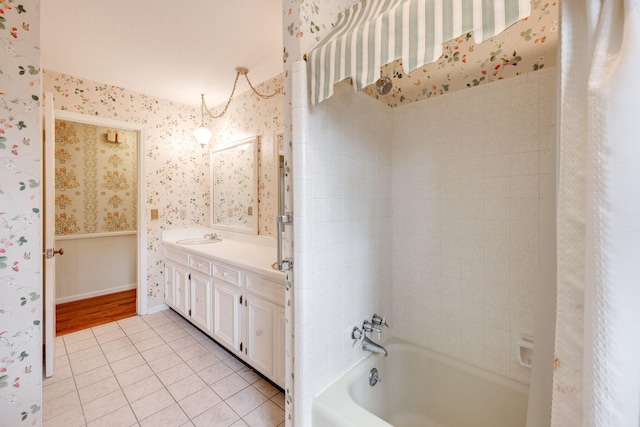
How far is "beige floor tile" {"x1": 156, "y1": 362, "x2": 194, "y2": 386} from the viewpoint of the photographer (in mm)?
1944

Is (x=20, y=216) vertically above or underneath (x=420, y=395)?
above

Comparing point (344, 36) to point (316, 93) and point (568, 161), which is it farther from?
point (568, 161)

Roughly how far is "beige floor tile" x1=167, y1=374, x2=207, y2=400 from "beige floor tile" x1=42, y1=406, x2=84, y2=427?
466mm

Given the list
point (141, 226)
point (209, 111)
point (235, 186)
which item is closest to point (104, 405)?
point (141, 226)

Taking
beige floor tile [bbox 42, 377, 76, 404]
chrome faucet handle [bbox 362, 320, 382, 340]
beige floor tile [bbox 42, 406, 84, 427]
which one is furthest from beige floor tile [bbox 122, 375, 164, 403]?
chrome faucet handle [bbox 362, 320, 382, 340]

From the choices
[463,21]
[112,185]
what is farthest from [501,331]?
[112,185]

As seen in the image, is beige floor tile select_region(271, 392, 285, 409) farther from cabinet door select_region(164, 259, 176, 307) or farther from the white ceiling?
the white ceiling

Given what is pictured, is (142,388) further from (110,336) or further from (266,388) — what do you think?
(110,336)

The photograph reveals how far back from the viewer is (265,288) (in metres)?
1.77

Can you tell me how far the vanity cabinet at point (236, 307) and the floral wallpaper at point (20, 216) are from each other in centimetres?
104

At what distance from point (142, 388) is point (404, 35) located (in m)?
2.55

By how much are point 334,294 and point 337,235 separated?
0.97ft

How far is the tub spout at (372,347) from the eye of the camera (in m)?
1.50

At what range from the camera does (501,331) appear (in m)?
1.41
